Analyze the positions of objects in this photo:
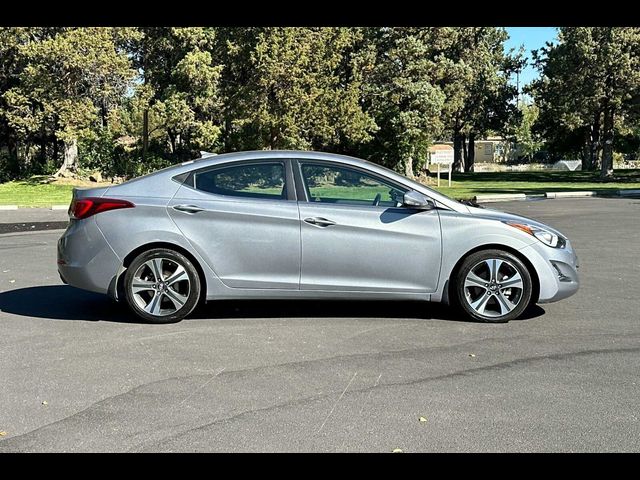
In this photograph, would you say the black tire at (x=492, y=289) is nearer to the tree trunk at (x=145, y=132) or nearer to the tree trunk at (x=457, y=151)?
the tree trunk at (x=145, y=132)

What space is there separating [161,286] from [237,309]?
0.94 metres

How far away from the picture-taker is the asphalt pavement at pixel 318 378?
365 cm

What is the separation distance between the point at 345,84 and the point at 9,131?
56.7 feet

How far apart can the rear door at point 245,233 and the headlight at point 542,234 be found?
2.05 metres

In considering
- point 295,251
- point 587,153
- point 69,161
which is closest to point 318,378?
point 295,251

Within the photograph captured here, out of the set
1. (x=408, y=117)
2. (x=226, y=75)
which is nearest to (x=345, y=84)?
(x=408, y=117)

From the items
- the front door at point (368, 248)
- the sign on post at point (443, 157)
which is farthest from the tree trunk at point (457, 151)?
the front door at point (368, 248)

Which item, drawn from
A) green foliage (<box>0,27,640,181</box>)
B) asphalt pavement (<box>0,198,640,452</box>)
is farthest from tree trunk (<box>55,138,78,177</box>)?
asphalt pavement (<box>0,198,640,452</box>)

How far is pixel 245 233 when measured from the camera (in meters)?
6.05
